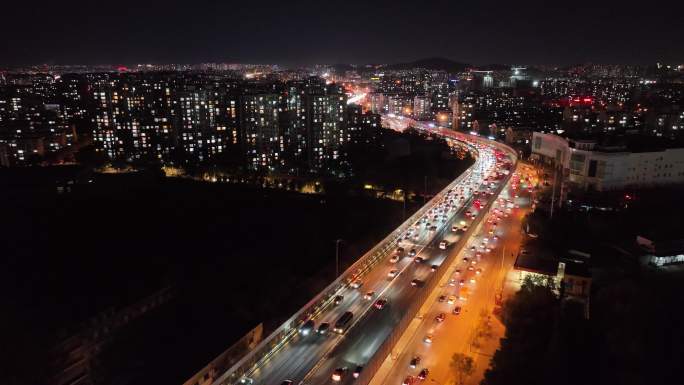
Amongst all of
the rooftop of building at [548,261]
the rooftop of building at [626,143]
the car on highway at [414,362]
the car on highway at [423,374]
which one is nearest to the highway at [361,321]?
the car on highway at [414,362]

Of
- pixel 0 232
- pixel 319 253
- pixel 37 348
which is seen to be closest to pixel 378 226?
pixel 319 253

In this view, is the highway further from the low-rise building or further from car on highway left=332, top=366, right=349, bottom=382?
the low-rise building

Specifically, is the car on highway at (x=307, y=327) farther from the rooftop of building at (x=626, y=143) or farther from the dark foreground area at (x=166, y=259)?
the rooftop of building at (x=626, y=143)

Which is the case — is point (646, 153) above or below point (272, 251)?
above

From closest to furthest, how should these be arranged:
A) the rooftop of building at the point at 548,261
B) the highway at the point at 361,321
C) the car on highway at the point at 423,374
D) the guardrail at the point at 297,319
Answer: the guardrail at the point at 297,319 < the highway at the point at 361,321 < the car on highway at the point at 423,374 < the rooftop of building at the point at 548,261

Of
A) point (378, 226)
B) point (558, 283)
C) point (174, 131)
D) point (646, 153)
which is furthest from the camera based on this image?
point (174, 131)

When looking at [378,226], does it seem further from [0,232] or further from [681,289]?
[0,232]
